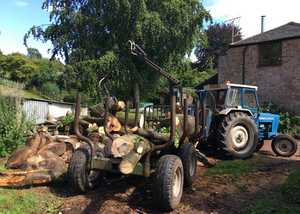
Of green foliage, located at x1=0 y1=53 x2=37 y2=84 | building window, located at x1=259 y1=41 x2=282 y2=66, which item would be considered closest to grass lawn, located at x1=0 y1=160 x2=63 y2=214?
building window, located at x1=259 y1=41 x2=282 y2=66

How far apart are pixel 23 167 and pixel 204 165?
4.31 m

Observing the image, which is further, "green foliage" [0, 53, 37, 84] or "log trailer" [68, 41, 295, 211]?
"green foliage" [0, 53, 37, 84]

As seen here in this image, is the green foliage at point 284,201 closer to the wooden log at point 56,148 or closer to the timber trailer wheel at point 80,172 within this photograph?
the timber trailer wheel at point 80,172

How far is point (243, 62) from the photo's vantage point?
25969 mm

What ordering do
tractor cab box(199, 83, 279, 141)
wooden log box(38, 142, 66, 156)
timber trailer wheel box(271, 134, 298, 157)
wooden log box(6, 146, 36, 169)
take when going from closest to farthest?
wooden log box(6, 146, 36, 169) → wooden log box(38, 142, 66, 156) → tractor cab box(199, 83, 279, 141) → timber trailer wheel box(271, 134, 298, 157)

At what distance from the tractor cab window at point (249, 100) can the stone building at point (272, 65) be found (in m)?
10.2

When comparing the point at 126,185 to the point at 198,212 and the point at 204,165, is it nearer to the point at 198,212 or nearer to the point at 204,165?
the point at 198,212

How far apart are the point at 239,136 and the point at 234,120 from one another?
1.81 ft

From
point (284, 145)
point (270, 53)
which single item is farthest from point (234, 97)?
point (270, 53)

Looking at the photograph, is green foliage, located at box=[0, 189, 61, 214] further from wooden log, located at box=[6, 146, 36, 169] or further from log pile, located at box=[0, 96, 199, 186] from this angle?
wooden log, located at box=[6, 146, 36, 169]

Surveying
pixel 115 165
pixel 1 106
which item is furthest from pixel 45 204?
pixel 1 106

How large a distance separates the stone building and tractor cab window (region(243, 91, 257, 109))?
10.2 m

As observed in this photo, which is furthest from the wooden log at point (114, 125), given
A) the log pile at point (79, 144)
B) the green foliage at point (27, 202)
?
the green foliage at point (27, 202)

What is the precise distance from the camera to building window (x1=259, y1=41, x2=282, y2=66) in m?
23.7
